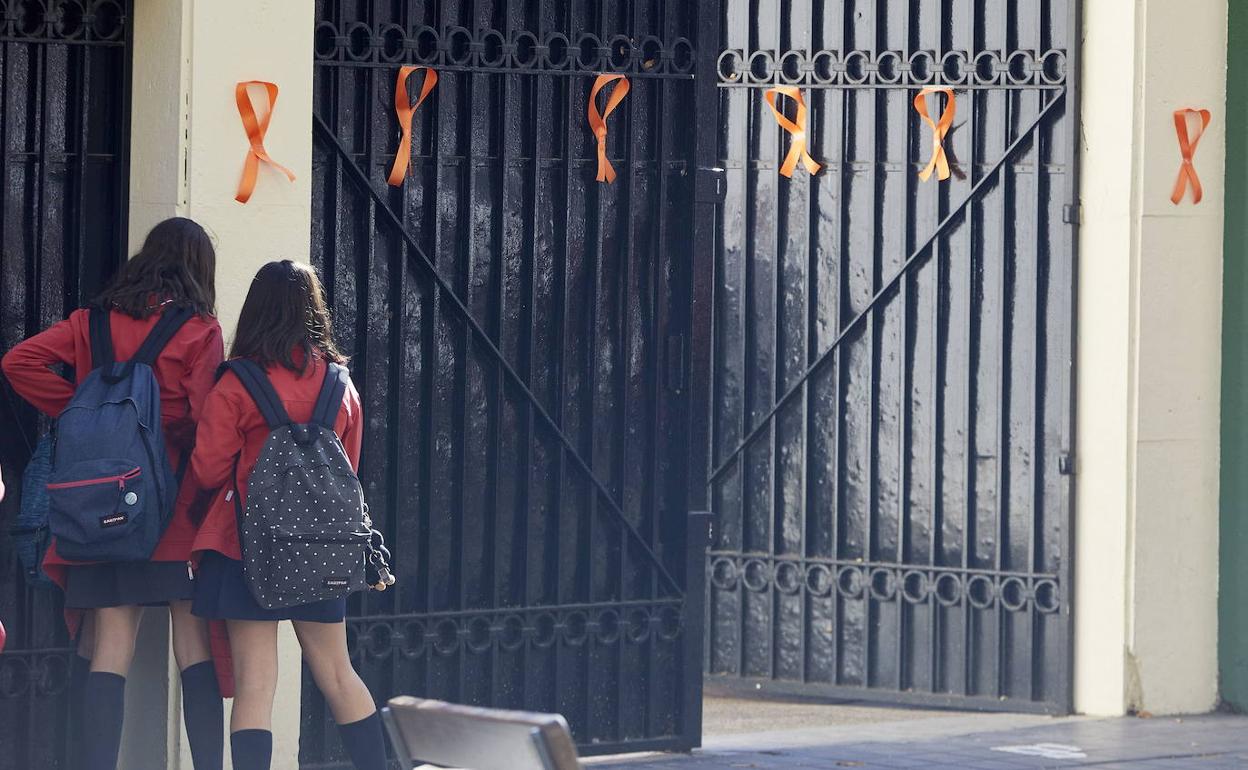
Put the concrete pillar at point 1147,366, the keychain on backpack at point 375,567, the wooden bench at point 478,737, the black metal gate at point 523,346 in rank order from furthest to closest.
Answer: the concrete pillar at point 1147,366 < the black metal gate at point 523,346 < the keychain on backpack at point 375,567 < the wooden bench at point 478,737

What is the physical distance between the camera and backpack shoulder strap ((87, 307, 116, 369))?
6.00 metres

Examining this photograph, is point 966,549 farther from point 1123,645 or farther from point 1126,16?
point 1126,16

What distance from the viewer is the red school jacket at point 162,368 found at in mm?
6020

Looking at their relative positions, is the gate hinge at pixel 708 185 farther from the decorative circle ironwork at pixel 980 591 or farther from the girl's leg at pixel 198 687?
the girl's leg at pixel 198 687

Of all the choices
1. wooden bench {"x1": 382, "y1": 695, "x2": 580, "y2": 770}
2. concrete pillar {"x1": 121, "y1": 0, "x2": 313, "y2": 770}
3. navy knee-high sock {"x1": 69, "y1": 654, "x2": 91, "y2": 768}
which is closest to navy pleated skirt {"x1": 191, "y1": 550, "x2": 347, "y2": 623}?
concrete pillar {"x1": 121, "y1": 0, "x2": 313, "y2": 770}

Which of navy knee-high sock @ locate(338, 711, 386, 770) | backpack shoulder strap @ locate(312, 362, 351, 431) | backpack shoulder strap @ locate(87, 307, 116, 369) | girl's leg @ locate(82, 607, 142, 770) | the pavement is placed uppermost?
backpack shoulder strap @ locate(87, 307, 116, 369)

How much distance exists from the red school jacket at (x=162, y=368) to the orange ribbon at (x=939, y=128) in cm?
384

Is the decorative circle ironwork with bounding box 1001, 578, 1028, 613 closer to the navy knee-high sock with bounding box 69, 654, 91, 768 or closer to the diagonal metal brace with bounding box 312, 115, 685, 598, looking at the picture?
the diagonal metal brace with bounding box 312, 115, 685, 598

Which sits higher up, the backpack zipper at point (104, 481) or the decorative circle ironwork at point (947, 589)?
the backpack zipper at point (104, 481)

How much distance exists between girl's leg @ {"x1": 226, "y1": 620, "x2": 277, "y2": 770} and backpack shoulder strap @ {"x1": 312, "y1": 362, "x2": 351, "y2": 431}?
1.91ft

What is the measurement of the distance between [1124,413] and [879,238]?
135 cm

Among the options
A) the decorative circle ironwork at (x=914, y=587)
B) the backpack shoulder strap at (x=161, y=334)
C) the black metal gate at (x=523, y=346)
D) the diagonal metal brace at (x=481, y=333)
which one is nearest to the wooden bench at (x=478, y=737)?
the backpack shoulder strap at (x=161, y=334)

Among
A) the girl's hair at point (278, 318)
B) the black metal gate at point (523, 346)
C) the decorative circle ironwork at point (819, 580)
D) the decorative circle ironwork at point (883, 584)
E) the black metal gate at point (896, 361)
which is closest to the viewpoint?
the girl's hair at point (278, 318)

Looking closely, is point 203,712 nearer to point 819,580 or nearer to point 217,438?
point 217,438
